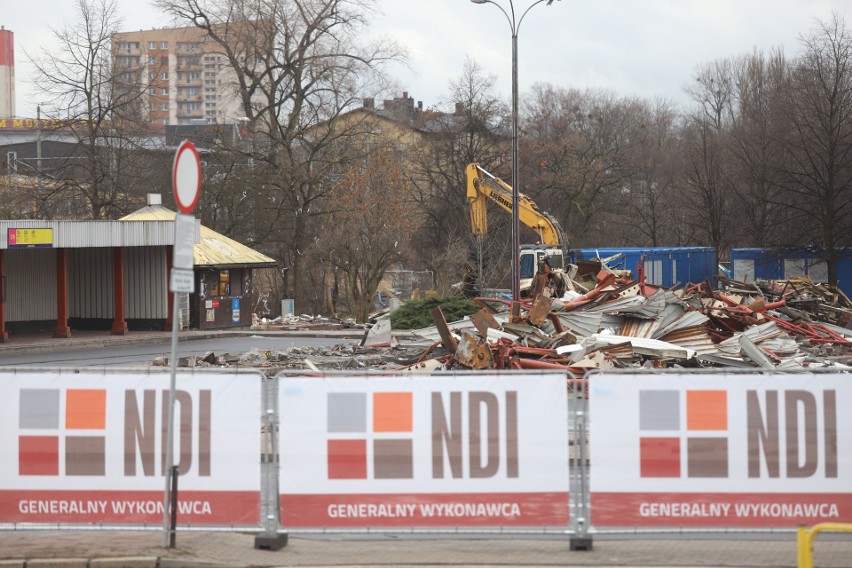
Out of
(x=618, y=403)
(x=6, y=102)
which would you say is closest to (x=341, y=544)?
(x=618, y=403)

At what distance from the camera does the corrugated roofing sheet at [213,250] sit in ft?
124

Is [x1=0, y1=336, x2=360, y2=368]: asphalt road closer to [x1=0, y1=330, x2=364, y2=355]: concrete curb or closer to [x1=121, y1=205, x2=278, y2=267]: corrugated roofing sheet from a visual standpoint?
[x1=0, y1=330, x2=364, y2=355]: concrete curb

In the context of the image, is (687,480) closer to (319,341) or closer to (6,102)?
(319,341)

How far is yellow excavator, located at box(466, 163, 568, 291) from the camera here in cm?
4125

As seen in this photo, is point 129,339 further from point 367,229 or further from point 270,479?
point 270,479

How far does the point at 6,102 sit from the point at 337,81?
11787cm

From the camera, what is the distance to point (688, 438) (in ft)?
26.8

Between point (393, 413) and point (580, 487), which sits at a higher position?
point (393, 413)

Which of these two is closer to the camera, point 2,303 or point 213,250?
point 2,303

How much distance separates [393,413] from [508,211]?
3344cm

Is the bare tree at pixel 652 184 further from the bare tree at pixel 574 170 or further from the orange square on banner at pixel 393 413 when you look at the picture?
the orange square on banner at pixel 393 413

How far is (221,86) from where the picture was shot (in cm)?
5181

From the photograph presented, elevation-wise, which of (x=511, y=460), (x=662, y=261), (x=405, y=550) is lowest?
(x=405, y=550)

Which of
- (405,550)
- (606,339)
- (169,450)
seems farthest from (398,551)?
(606,339)
